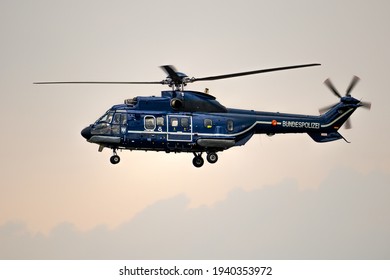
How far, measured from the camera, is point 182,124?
4603 cm

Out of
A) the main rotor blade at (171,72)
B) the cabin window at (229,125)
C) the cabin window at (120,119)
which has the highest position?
the main rotor blade at (171,72)

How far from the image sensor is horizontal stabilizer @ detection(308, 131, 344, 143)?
48.9m

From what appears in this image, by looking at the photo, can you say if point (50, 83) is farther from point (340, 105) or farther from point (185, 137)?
point (340, 105)

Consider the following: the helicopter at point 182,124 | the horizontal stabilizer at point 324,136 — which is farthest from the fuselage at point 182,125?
the horizontal stabilizer at point 324,136

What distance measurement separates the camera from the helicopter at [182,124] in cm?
4544

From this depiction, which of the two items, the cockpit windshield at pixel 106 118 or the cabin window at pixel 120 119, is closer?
the cabin window at pixel 120 119

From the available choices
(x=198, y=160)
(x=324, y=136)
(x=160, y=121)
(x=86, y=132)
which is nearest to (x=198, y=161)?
(x=198, y=160)

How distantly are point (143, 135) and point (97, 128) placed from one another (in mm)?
2456

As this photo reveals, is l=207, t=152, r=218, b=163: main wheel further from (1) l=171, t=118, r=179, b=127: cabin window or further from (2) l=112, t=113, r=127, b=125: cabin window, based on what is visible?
(2) l=112, t=113, r=127, b=125: cabin window

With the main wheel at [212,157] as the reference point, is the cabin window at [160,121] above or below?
above

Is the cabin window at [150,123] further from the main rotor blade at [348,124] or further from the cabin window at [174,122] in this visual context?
the main rotor blade at [348,124]

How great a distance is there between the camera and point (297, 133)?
48.6m

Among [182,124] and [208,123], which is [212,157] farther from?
[182,124]

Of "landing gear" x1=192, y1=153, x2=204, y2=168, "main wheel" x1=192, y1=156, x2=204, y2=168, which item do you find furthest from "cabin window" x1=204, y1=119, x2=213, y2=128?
"main wheel" x1=192, y1=156, x2=204, y2=168
